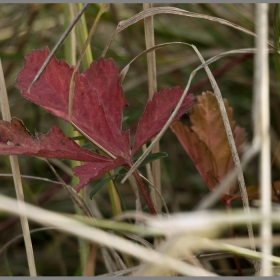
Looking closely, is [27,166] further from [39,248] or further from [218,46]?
[218,46]

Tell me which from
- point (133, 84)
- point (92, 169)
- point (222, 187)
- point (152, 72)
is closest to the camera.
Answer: point (222, 187)

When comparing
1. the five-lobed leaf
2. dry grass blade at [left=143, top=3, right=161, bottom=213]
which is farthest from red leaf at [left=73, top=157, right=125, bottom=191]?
dry grass blade at [left=143, top=3, right=161, bottom=213]

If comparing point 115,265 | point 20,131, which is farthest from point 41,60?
point 115,265

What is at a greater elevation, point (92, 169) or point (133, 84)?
point (133, 84)

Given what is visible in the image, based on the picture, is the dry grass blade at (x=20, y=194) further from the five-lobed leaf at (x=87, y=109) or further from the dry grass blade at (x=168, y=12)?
the dry grass blade at (x=168, y=12)

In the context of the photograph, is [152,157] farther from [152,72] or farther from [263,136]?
[263,136]

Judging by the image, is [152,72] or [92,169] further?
[152,72]

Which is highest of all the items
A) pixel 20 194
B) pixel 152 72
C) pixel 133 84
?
pixel 133 84

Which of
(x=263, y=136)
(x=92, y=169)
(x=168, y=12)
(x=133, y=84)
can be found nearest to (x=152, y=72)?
(x=168, y=12)
